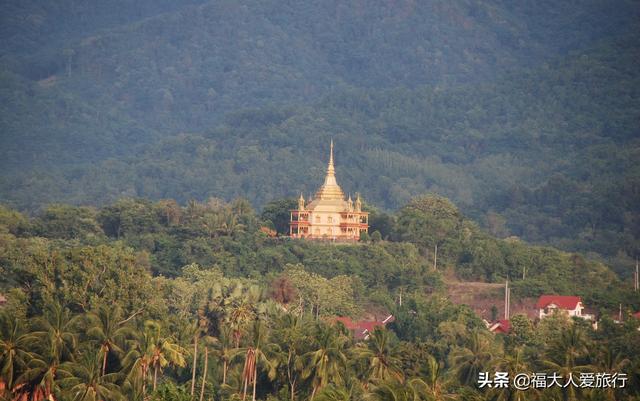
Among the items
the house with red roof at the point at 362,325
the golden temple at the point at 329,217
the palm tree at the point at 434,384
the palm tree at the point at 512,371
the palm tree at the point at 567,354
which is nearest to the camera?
the palm tree at the point at 434,384

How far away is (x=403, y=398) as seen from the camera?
64312mm

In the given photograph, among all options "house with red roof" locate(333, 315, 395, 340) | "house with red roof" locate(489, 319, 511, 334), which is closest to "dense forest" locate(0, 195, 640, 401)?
"house with red roof" locate(333, 315, 395, 340)

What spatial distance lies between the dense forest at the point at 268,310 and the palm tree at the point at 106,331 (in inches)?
3.5

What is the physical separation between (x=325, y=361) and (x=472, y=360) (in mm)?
8849

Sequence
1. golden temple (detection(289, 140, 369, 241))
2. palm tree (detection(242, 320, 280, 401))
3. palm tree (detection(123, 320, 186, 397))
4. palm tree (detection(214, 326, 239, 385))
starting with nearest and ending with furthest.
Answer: palm tree (detection(123, 320, 186, 397)) → palm tree (detection(242, 320, 280, 401)) → palm tree (detection(214, 326, 239, 385)) → golden temple (detection(289, 140, 369, 241))

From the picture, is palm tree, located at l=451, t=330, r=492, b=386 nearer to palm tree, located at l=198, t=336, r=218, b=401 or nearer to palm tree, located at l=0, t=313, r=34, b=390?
palm tree, located at l=198, t=336, r=218, b=401

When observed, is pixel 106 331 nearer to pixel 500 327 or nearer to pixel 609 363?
pixel 609 363

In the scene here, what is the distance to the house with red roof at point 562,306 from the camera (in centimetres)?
11251

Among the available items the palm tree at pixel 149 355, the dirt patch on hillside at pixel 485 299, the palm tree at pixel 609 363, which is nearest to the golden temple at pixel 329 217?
the dirt patch on hillside at pixel 485 299

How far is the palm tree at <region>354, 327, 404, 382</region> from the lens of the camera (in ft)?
254

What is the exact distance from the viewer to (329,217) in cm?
12438

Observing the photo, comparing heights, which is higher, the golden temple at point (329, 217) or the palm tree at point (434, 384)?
the golden temple at point (329, 217)

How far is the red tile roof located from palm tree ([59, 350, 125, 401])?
1879 inches

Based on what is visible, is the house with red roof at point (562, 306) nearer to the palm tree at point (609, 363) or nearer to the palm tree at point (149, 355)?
the palm tree at point (609, 363)
